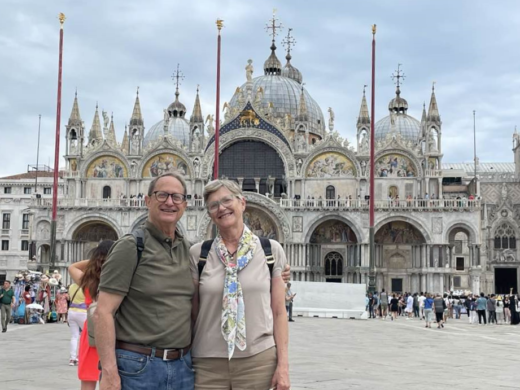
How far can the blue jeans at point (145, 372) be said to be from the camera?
456cm

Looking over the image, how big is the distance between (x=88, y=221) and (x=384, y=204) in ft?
69.7

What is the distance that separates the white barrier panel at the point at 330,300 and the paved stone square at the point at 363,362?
12.8 metres

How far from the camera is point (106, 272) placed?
4.55 metres

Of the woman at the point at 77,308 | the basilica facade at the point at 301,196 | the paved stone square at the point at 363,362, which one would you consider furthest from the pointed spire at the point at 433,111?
the woman at the point at 77,308

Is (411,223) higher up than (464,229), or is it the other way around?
(411,223)

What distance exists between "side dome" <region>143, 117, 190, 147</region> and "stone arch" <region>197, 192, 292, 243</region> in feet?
82.7

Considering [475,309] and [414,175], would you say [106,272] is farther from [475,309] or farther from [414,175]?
[414,175]

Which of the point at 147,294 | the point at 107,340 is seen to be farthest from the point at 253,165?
the point at 107,340

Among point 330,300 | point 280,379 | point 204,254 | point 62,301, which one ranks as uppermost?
point 204,254

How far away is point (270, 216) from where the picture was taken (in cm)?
4947

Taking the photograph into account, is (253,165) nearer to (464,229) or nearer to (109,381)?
(464,229)

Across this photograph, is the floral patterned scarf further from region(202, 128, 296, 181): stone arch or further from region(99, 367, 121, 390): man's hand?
region(202, 128, 296, 181): stone arch

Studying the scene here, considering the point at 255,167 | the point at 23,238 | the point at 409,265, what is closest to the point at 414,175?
the point at 409,265

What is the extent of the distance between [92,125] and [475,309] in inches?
1413
